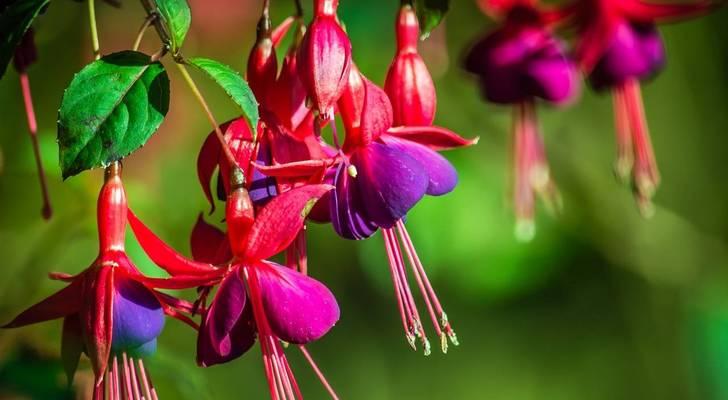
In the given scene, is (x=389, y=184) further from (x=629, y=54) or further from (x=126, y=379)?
(x=629, y=54)

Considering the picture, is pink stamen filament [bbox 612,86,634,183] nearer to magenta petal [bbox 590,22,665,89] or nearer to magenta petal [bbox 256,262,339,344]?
magenta petal [bbox 590,22,665,89]

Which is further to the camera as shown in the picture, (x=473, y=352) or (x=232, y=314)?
(x=473, y=352)

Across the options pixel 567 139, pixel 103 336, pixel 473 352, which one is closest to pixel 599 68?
pixel 103 336

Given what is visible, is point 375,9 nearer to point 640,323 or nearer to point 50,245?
point 50,245

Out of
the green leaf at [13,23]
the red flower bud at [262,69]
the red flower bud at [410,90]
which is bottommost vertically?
the red flower bud at [410,90]

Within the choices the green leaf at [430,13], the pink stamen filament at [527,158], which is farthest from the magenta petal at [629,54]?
the green leaf at [430,13]

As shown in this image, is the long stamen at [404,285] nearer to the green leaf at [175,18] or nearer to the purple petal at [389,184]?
the purple petal at [389,184]

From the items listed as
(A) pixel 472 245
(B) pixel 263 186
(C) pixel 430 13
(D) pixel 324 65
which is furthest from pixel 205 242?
(A) pixel 472 245
